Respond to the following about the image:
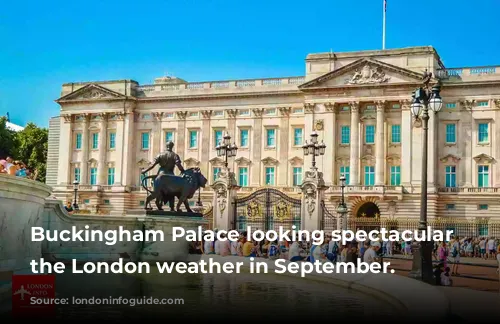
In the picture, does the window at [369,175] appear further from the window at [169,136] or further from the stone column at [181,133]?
the window at [169,136]

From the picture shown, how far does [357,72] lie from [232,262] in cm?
4035

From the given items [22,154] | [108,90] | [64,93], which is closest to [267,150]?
[108,90]

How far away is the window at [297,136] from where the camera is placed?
6153 cm

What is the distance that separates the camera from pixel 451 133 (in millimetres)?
56906

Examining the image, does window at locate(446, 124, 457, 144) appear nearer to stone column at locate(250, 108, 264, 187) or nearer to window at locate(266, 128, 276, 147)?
window at locate(266, 128, 276, 147)

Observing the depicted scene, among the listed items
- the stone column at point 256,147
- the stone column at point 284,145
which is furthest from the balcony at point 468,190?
the stone column at point 256,147

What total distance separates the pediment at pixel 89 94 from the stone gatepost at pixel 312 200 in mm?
38325

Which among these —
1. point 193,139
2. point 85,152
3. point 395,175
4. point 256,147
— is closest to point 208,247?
point 395,175

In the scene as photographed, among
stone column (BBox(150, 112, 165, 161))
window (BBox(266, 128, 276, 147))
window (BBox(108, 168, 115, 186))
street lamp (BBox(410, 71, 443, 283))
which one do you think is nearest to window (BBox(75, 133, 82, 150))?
window (BBox(108, 168, 115, 186))

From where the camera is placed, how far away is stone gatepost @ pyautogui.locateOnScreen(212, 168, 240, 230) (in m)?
33.9

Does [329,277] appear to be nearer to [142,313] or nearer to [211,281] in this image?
[211,281]

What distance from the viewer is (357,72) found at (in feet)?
191

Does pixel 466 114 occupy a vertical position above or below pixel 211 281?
above

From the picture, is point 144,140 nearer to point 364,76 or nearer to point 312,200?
point 364,76
